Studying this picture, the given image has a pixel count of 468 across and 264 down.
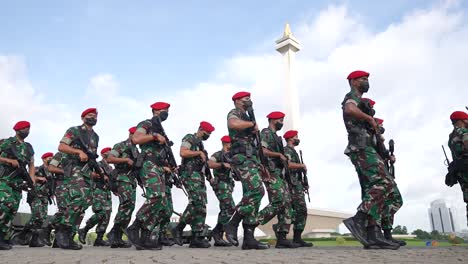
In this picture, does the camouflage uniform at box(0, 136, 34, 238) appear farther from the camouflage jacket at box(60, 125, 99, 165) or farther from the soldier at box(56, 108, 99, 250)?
the camouflage jacket at box(60, 125, 99, 165)

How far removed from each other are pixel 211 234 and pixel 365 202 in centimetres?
508

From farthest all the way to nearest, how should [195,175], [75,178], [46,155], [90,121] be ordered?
1. [46,155]
2. [195,175]
3. [90,121]
4. [75,178]

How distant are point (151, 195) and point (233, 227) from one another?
148cm

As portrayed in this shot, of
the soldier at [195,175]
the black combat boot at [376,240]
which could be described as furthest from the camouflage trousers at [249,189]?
the soldier at [195,175]

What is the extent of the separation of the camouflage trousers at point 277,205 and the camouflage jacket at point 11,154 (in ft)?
14.7

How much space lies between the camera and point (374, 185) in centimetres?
530

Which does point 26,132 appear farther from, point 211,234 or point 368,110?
point 368,110

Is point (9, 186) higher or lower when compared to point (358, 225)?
higher

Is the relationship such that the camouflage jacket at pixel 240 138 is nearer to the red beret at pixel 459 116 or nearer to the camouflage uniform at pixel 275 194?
the camouflage uniform at pixel 275 194

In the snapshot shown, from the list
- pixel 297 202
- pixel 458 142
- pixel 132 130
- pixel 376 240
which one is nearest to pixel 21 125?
pixel 132 130

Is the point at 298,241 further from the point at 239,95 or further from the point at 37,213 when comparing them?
the point at 37,213

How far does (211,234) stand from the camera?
31.5 feet

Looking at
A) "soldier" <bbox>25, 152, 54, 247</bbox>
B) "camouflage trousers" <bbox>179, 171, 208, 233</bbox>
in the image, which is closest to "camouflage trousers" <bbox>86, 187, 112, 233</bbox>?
"soldier" <bbox>25, 152, 54, 247</bbox>

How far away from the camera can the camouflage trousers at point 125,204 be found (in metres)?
7.91
